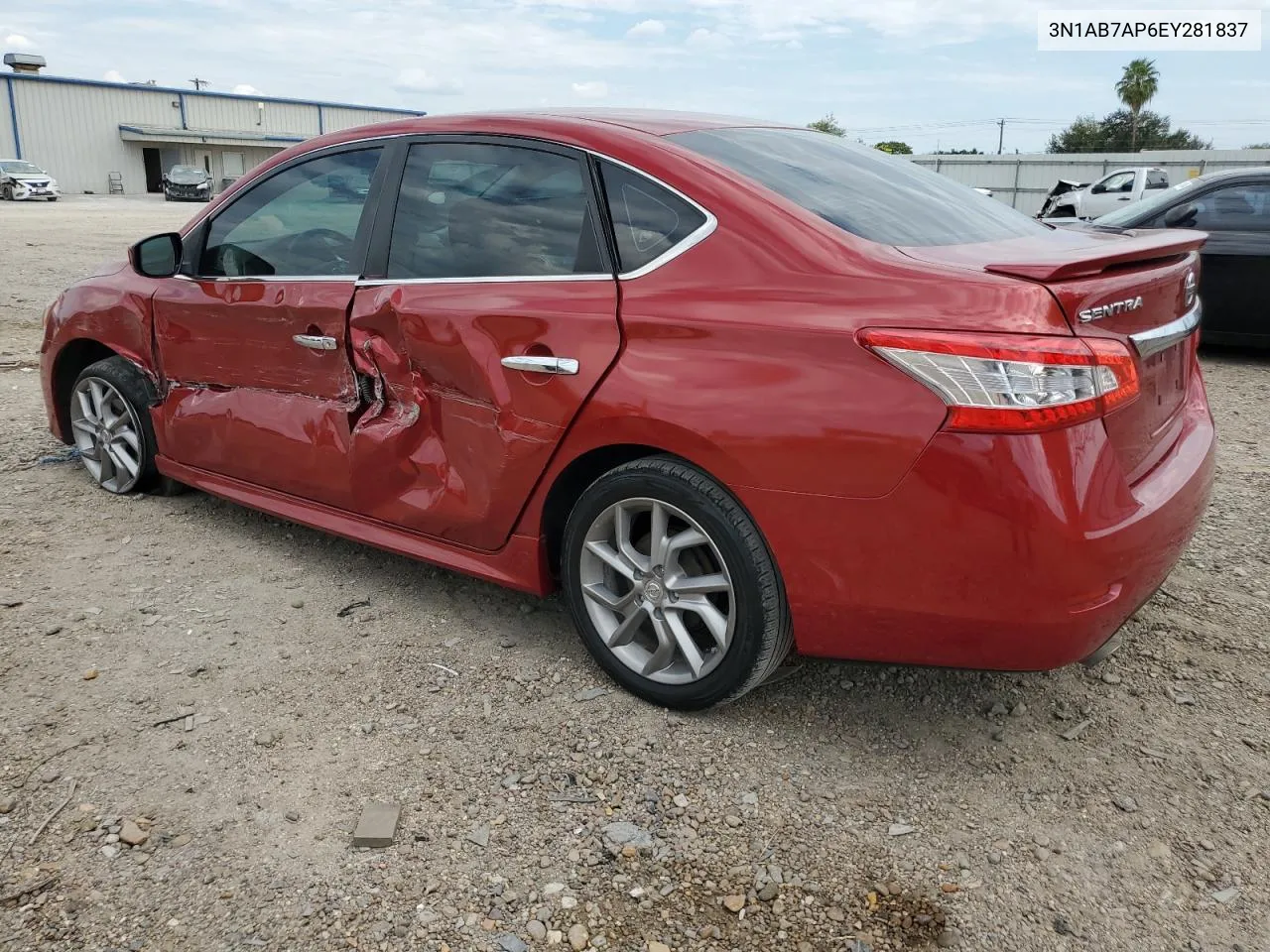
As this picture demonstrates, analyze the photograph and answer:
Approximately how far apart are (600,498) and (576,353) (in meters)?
0.41

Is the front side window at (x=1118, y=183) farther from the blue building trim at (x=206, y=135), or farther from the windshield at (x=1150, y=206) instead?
the blue building trim at (x=206, y=135)

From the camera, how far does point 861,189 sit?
2.96 m

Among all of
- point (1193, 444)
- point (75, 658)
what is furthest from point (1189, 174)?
point (75, 658)

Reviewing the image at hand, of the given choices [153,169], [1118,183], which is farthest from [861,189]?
[153,169]

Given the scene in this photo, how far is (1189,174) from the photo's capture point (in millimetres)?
24734

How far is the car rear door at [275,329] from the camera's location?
11.5 ft

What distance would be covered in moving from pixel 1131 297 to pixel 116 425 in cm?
417

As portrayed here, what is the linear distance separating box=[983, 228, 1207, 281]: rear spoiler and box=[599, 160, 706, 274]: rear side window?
807 millimetres

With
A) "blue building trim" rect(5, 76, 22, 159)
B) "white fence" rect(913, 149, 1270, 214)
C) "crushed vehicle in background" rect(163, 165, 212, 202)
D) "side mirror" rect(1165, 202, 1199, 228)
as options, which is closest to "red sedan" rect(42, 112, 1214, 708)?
"side mirror" rect(1165, 202, 1199, 228)

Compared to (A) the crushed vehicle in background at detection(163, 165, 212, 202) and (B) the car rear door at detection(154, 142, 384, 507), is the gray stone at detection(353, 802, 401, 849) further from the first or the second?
(A) the crushed vehicle in background at detection(163, 165, 212, 202)

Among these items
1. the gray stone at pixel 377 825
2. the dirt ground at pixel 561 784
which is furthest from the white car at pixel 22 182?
the gray stone at pixel 377 825

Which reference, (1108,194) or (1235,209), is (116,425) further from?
(1108,194)

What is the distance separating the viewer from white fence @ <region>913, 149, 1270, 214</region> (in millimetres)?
25625

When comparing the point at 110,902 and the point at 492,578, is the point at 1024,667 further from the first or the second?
A: the point at 110,902
